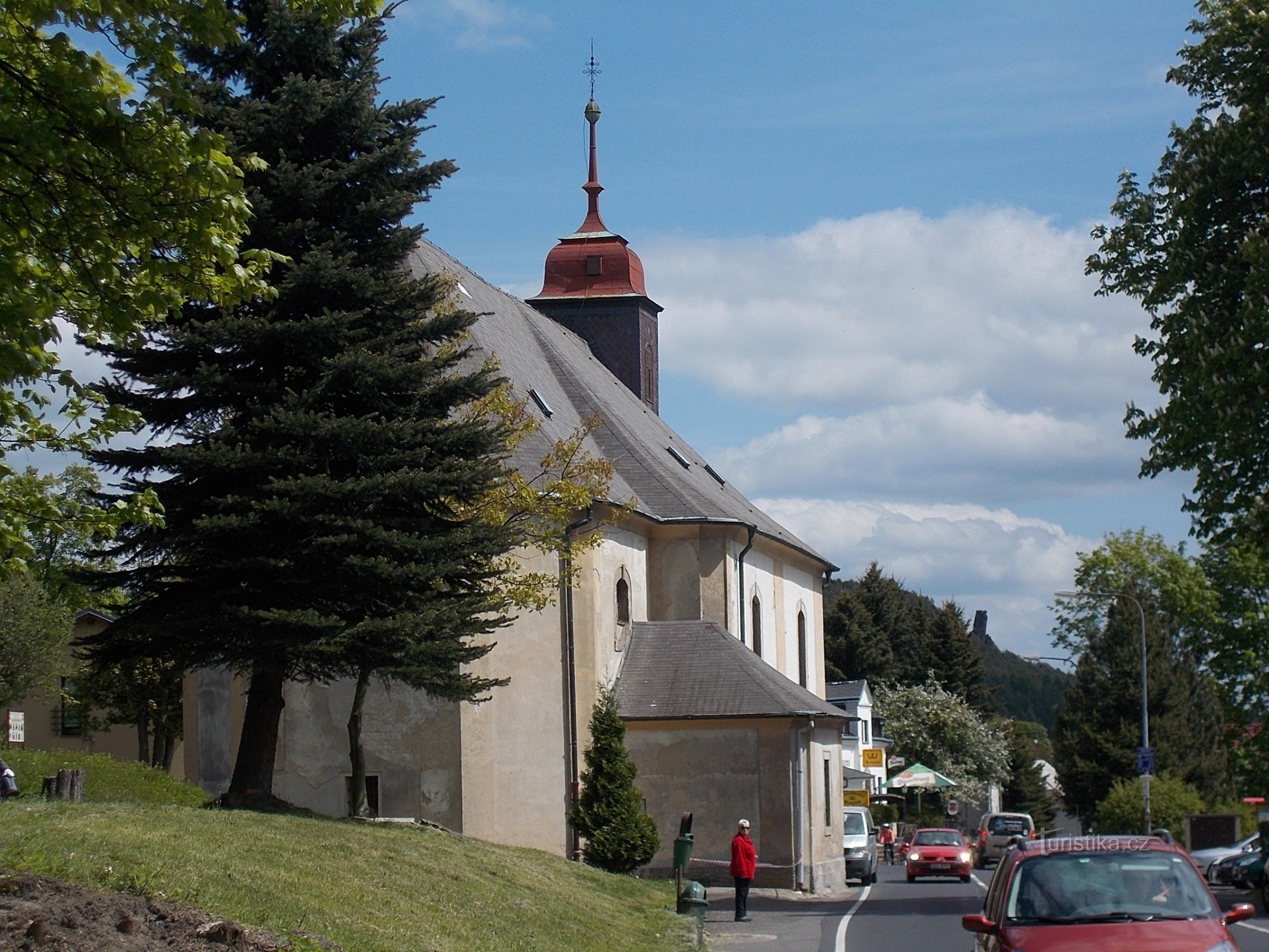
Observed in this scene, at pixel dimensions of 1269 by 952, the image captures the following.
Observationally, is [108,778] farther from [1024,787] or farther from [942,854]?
[1024,787]

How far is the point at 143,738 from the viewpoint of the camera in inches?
1866

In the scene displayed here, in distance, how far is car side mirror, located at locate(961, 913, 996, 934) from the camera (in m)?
9.90

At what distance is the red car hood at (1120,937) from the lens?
30.1 feet

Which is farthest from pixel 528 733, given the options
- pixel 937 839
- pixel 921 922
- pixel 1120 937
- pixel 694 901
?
pixel 1120 937

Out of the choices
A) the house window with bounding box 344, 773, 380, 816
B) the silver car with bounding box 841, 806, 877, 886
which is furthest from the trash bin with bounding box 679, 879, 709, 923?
the silver car with bounding box 841, 806, 877, 886

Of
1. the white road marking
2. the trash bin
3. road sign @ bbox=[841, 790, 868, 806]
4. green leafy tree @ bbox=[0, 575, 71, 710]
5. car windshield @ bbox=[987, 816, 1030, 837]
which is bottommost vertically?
car windshield @ bbox=[987, 816, 1030, 837]

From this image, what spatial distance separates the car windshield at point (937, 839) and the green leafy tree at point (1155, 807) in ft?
35.8

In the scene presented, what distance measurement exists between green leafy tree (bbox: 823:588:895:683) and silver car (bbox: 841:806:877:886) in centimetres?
4400

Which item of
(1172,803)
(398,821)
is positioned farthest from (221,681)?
(1172,803)

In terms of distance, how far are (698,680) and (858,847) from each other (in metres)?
8.97

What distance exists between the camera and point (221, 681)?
91.0 ft

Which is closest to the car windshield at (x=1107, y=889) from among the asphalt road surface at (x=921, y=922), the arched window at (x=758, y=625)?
the asphalt road surface at (x=921, y=922)

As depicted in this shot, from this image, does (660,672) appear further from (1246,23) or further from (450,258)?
(1246,23)

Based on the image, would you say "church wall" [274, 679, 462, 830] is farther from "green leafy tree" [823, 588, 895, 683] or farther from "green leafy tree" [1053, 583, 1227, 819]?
"green leafy tree" [823, 588, 895, 683]
